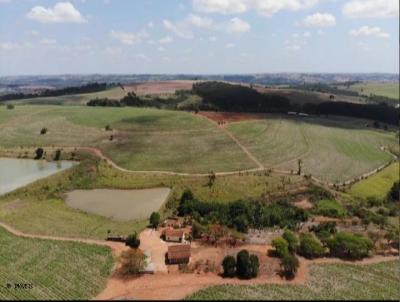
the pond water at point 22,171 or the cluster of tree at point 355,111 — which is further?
the cluster of tree at point 355,111

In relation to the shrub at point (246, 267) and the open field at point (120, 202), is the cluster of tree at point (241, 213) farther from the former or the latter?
the shrub at point (246, 267)

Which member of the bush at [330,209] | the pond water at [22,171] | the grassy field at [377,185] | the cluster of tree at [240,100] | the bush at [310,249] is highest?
the cluster of tree at [240,100]

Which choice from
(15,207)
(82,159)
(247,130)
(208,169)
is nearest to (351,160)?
(247,130)

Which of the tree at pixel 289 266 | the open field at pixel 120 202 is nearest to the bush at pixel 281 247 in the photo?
the tree at pixel 289 266

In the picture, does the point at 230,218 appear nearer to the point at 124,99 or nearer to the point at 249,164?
the point at 249,164

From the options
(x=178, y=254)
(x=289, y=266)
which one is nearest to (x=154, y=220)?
(x=178, y=254)

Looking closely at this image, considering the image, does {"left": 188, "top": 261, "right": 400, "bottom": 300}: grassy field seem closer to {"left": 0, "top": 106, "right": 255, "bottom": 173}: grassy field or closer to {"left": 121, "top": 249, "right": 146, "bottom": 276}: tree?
{"left": 121, "top": 249, "right": 146, "bottom": 276}: tree

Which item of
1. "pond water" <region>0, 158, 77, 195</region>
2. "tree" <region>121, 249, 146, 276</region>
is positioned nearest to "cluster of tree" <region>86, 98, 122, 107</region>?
"pond water" <region>0, 158, 77, 195</region>
